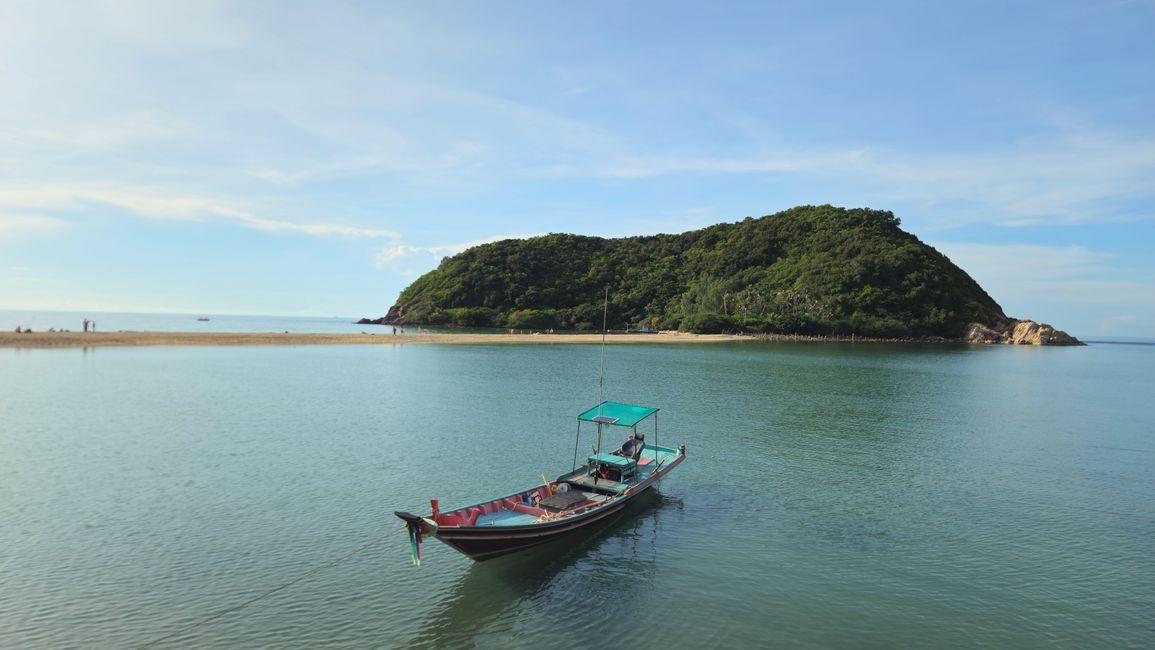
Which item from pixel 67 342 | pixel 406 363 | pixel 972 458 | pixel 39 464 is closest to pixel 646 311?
pixel 406 363

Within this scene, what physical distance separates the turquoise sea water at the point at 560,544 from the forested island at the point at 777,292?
365ft

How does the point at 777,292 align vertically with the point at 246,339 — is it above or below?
above

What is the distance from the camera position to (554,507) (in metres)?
18.3

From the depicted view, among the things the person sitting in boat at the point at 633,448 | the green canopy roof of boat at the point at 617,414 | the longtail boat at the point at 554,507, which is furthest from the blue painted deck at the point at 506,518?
the person sitting in boat at the point at 633,448

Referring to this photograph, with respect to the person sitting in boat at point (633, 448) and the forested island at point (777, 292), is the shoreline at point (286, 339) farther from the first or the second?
the person sitting in boat at point (633, 448)

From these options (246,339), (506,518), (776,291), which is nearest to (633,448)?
(506,518)

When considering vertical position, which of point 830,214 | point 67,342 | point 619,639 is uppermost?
point 830,214

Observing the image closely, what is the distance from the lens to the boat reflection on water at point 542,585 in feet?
44.2

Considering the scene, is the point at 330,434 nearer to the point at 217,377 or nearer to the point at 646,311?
the point at 217,377

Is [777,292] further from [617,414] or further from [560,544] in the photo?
[560,544]

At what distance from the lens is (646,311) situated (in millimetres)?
185125

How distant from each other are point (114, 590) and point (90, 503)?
25.8 ft

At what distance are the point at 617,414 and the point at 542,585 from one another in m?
8.82

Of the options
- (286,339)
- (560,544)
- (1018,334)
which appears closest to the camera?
(560,544)
